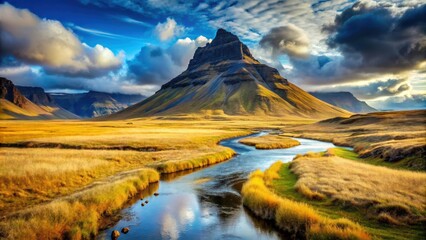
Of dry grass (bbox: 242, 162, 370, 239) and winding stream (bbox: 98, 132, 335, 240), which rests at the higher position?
dry grass (bbox: 242, 162, 370, 239)

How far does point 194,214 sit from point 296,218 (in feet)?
31.8

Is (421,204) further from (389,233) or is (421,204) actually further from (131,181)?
(131,181)

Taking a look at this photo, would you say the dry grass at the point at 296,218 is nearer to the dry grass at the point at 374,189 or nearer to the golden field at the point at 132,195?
the golden field at the point at 132,195

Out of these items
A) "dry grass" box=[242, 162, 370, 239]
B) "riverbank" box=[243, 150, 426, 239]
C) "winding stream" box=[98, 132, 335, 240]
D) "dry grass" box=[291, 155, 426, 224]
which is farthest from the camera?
"winding stream" box=[98, 132, 335, 240]

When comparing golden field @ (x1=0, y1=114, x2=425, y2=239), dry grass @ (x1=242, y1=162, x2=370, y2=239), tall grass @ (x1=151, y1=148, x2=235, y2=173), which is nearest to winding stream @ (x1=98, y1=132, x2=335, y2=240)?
dry grass @ (x1=242, y1=162, x2=370, y2=239)

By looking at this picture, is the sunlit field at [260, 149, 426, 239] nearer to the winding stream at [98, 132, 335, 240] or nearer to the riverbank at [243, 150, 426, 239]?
the riverbank at [243, 150, 426, 239]

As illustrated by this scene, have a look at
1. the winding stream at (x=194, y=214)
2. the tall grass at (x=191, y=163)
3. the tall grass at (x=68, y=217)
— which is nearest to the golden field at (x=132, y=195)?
the tall grass at (x=68, y=217)

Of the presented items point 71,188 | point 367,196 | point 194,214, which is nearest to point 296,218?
point 367,196

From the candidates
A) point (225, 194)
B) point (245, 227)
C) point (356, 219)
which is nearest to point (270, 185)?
point (225, 194)

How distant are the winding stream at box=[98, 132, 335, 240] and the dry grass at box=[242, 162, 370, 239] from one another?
0.99m

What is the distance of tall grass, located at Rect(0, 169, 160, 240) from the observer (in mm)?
19219

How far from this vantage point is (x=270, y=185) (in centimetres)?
Result: 3416

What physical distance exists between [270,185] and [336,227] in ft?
52.1

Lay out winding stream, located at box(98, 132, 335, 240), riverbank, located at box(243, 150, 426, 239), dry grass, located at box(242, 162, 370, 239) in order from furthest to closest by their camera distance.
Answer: winding stream, located at box(98, 132, 335, 240)
riverbank, located at box(243, 150, 426, 239)
dry grass, located at box(242, 162, 370, 239)
